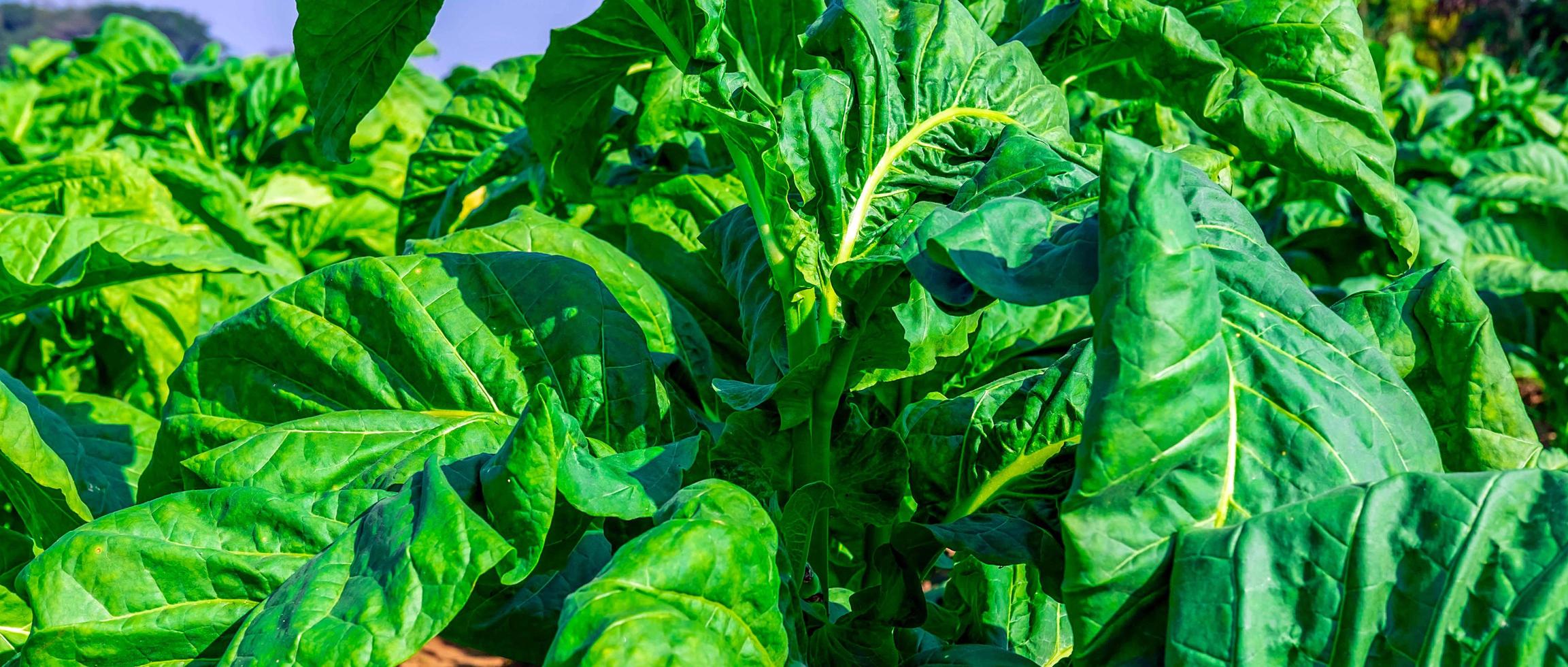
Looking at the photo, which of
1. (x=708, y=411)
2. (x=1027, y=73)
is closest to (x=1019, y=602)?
(x=708, y=411)

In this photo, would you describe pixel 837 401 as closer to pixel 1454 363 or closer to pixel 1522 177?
pixel 1454 363

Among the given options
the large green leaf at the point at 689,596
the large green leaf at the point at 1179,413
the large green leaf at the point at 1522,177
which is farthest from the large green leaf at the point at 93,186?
the large green leaf at the point at 1522,177

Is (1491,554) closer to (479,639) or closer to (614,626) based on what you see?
(614,626)

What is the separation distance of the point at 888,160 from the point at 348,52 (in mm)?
A: 616

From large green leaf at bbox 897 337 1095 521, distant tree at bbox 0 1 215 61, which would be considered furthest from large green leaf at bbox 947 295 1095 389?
distant tree at bbox 0 1 215 61

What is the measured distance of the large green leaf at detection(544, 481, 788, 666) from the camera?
33.0 inches

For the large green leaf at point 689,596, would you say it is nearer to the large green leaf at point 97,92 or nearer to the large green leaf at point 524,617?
the large green leaf at point 524,617

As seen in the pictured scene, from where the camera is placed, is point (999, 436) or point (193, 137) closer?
point (999, 436)

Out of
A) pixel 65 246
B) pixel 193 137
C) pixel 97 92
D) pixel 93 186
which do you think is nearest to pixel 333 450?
pixel 65 246

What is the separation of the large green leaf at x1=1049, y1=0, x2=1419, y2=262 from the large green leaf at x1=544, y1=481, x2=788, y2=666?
0.77 metres

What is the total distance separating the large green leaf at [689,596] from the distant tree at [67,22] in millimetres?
26493

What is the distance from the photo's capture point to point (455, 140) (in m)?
2.73

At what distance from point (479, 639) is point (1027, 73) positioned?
0.91m

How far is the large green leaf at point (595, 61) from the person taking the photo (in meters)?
1.22
